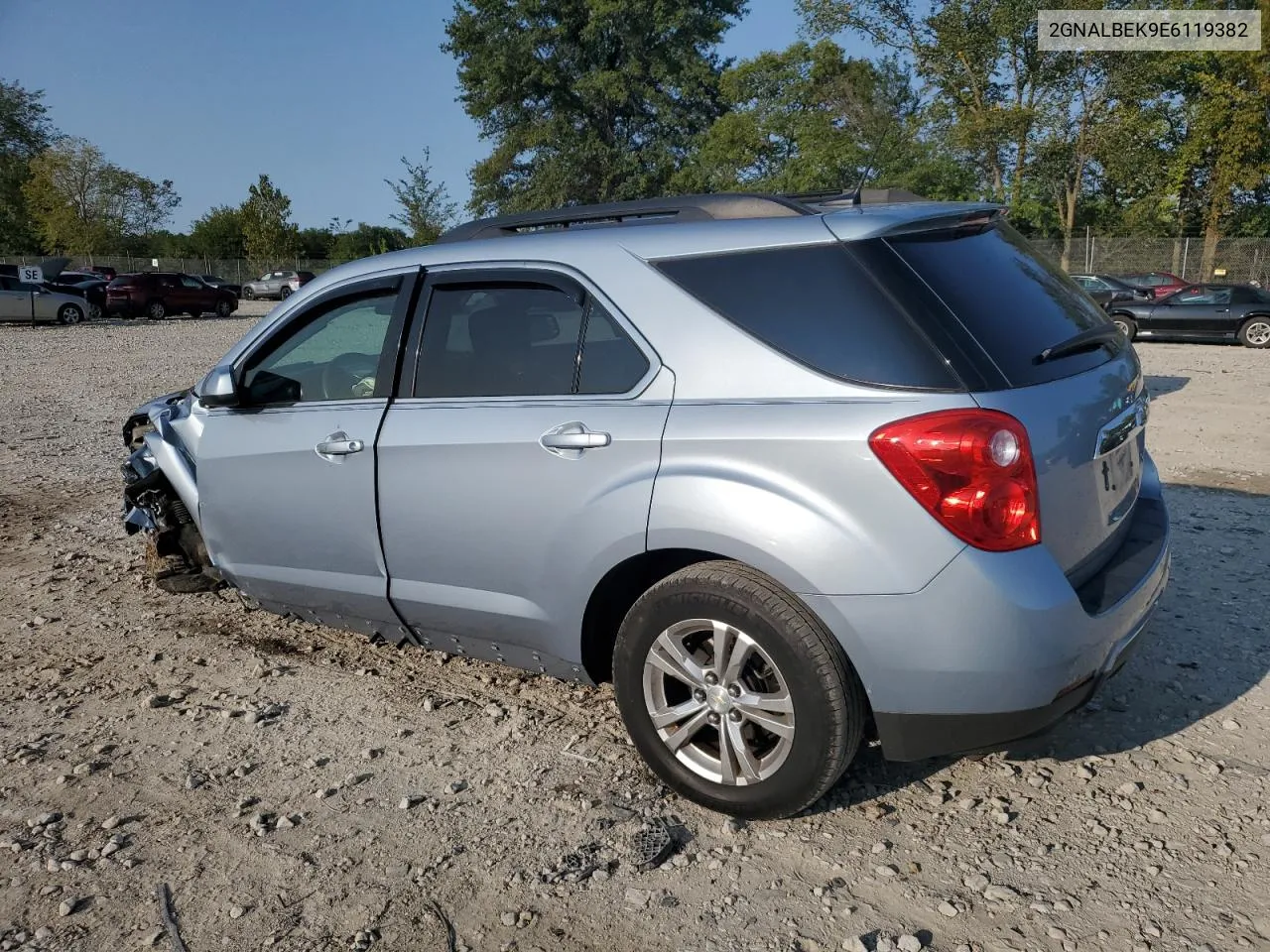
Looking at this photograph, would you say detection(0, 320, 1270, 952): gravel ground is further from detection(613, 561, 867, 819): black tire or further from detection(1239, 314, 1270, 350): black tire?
detection(1239, 314, 1270, 350): black tire

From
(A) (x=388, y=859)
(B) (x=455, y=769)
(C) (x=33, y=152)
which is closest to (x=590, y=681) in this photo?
(B) (x=455, y=769)

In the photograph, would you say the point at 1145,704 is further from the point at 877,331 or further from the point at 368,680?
the point at 368,680

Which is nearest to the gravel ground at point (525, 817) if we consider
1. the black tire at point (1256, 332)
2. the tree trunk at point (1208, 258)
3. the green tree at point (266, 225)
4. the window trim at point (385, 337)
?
the window trim at point (385, 337)

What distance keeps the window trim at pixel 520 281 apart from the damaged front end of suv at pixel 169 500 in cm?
149

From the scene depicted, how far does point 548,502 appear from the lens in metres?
3.10

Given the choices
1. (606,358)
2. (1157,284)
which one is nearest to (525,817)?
(606,358)

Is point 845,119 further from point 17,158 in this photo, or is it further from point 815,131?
point 17,158

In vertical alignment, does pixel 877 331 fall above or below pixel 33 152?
below

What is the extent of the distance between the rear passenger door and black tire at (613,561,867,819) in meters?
0.21

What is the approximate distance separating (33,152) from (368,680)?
249 ft

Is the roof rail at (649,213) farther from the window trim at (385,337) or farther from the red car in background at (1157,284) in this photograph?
the red car in background at (1157,284)

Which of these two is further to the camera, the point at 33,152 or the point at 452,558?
the point at 33,152

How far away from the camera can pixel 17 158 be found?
64.4 meters

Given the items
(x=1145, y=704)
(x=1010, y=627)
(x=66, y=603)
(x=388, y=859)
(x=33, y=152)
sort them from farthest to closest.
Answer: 1. (x=33, y=152)
2. (x=66, y=603)
3. (x=1145, y=704)
4. (x=388, y=859)
5. (x=1010, y=627)
